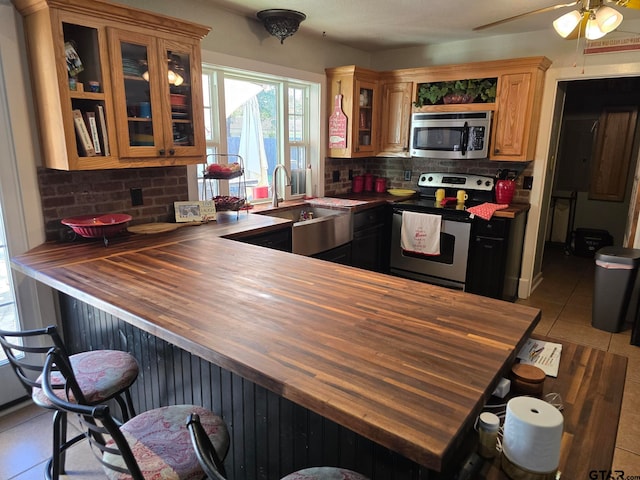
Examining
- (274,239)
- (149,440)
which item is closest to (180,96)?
(274,239)

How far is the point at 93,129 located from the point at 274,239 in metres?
1.31

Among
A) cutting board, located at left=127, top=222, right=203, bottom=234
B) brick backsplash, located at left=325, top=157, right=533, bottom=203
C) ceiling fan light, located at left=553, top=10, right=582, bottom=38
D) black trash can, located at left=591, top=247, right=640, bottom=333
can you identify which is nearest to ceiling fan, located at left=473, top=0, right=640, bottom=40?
ceiling fan light, located at left=553, top=10, right=582, bottom=38

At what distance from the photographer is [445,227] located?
393 centimetres

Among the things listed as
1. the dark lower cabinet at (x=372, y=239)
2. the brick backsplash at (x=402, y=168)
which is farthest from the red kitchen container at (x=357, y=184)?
the dark lower cabinet at (x=372, y=239)

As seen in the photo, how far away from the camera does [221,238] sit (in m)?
2.58

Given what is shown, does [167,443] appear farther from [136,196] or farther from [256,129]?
[256,129]

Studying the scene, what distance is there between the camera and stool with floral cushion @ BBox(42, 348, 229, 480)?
1.10 meters

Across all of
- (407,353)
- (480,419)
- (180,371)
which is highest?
(407,353)

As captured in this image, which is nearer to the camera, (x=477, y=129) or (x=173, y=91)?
(x=173, y=91)

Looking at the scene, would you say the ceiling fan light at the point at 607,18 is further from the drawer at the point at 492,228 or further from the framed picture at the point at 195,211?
the framed picture at the point at 195,211

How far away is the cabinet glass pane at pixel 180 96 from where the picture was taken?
2592 mm

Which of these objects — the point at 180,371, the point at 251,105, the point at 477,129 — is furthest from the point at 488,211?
the point at 180,371

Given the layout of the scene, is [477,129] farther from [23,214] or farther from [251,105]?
[23,214]

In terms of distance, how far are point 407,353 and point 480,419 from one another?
243 mm
